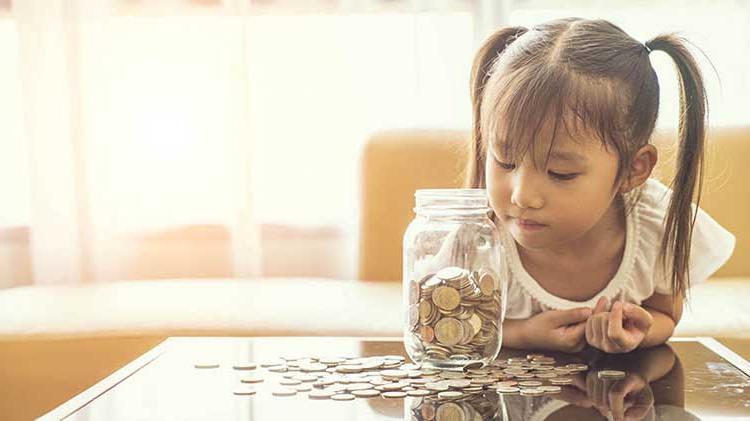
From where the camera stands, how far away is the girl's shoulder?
1.36 metres

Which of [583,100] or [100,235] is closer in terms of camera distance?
[583,100]

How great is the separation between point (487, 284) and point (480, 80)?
374mm

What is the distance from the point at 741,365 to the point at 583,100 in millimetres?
317

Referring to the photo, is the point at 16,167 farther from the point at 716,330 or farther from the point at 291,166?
the point at 716,330

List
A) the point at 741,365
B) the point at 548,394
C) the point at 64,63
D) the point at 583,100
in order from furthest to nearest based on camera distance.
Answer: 1. the point at 64,63
2. the point at 583,100
3. the point at 741,365
4. the point at 548,394

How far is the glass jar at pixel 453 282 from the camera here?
1.01 metres

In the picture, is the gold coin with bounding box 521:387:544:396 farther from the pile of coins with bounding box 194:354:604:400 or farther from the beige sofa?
the beige sofa

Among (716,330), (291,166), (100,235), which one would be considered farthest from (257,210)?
(716,330)

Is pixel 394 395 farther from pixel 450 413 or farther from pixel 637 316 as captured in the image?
pixel 637 316

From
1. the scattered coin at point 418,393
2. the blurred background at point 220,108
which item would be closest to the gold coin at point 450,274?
the scattered coin at point 418,393

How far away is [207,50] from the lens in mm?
2771

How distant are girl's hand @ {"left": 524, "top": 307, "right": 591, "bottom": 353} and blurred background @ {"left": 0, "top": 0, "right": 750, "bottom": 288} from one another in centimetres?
154

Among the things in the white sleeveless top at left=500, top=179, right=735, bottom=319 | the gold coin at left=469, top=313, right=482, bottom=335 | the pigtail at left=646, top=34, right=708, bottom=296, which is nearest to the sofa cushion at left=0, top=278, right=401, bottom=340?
the white sleeveless top at left=500, top=179, right=735, bottom=319

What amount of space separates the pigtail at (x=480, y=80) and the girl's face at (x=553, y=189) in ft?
0.38
